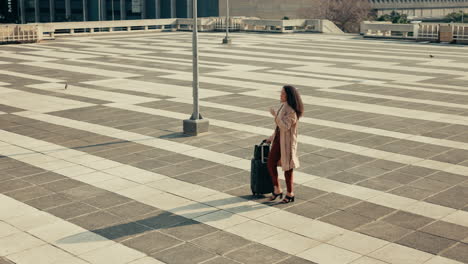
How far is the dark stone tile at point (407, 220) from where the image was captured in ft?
30.1

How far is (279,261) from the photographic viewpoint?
7895 mm

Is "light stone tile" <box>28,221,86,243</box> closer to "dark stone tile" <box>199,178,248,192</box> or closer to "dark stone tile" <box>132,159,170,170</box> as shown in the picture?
"dark stone tile" <box>199,178,248,192</box>

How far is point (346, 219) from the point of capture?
9.39m

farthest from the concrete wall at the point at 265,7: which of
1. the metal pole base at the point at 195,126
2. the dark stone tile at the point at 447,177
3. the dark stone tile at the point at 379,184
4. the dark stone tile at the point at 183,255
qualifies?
the dark stone tile at the point at 183,255

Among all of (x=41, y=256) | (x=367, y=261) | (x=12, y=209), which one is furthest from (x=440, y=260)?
(x=12, y=209)

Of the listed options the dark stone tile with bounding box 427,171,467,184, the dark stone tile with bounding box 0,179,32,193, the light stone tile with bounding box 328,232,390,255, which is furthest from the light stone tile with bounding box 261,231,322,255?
the dark stone tile with bounding box 0,179,32,193

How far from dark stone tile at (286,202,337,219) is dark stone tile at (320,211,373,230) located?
14cm

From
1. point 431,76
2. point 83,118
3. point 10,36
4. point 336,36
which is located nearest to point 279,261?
point 83,118

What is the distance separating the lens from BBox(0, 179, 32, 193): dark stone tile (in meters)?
10.9

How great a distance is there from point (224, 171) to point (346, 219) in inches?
126

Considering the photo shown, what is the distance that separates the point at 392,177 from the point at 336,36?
38996 millimetres

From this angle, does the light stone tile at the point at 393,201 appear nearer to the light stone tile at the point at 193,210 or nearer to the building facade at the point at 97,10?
the light stone tile at the point at 193,210

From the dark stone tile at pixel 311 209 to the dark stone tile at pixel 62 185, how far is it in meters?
3.75

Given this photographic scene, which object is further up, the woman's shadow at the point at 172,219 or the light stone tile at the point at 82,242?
the woman's shadow at the point at 172,219
